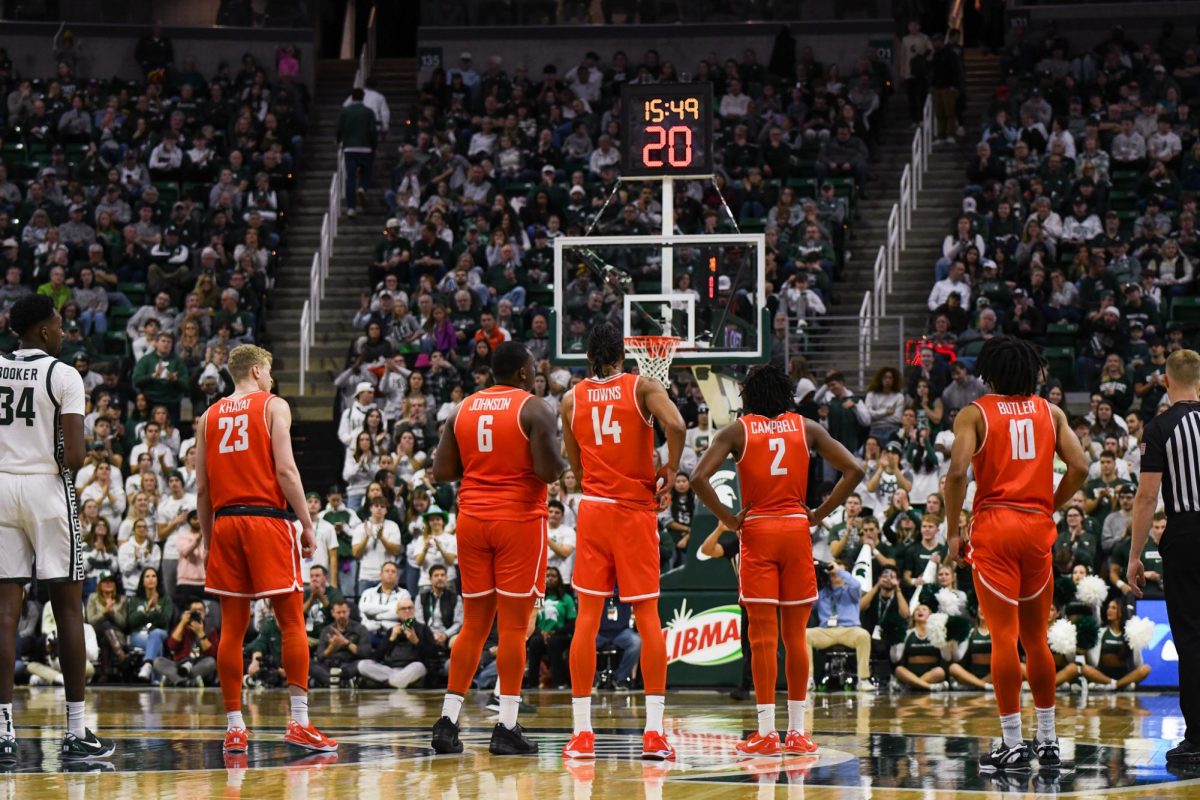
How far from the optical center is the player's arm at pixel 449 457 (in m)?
10.0

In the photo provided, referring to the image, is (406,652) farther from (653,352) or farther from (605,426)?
(605,426)

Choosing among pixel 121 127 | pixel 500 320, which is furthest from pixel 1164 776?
pixel 121 127

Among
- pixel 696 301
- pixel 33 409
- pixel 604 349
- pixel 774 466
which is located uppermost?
pixel 696 301

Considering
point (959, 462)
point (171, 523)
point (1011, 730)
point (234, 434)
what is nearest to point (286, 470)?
point (234, 434)

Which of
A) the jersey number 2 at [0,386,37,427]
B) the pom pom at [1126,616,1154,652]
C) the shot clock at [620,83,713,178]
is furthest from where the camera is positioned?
the shot clock at [620,83,713,178]

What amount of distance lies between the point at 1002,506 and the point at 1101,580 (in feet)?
24.8

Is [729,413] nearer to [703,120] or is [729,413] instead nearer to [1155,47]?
[703,120]

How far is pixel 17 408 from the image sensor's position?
959cm

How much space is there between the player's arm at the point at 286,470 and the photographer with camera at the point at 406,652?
7.17 m

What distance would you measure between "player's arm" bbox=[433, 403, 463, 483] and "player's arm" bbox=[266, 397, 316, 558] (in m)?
0.81

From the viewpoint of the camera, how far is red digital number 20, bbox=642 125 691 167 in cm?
1554

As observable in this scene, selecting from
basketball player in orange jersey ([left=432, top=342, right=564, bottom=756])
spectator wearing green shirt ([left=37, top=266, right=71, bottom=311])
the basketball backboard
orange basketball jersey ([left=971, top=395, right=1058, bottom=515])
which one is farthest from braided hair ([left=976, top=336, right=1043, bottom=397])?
spectator wearing green shirt ([left=37, top=266, right=71, bottom=311])

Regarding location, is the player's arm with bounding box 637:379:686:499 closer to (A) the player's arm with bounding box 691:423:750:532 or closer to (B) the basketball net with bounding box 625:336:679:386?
(A) the player's arm with bounding box 691:423:750:532

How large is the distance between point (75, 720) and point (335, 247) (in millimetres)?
17586
